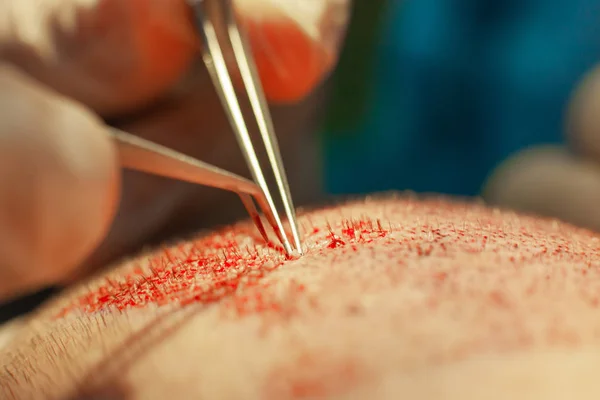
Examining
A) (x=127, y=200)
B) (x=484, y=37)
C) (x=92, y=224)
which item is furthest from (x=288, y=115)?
(x=484, y=37)

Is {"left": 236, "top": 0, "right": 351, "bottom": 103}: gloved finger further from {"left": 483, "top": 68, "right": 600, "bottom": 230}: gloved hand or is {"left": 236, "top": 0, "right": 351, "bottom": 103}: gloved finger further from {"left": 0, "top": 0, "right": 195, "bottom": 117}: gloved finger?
{"left": 483, "top": 68, "right": 600, "bottom": 230}: gloved hand

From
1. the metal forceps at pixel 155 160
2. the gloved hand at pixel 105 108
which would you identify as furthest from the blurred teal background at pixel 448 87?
the metal forceps at pixel 155 160

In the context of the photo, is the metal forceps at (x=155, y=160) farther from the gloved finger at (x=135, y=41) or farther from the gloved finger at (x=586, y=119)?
the gloved finger at (x=586, y=119)

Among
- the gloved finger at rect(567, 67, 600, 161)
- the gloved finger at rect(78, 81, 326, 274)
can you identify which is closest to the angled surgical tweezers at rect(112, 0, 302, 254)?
the gloved finger at rect(78, 81, 326, 274)

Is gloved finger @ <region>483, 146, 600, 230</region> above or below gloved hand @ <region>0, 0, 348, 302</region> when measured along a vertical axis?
below

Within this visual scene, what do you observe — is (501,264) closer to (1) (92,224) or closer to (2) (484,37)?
(1) (92,224)

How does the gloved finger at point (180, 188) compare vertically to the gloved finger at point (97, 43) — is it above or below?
below

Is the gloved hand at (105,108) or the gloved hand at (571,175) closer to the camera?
the gloved hand at (105,108)
